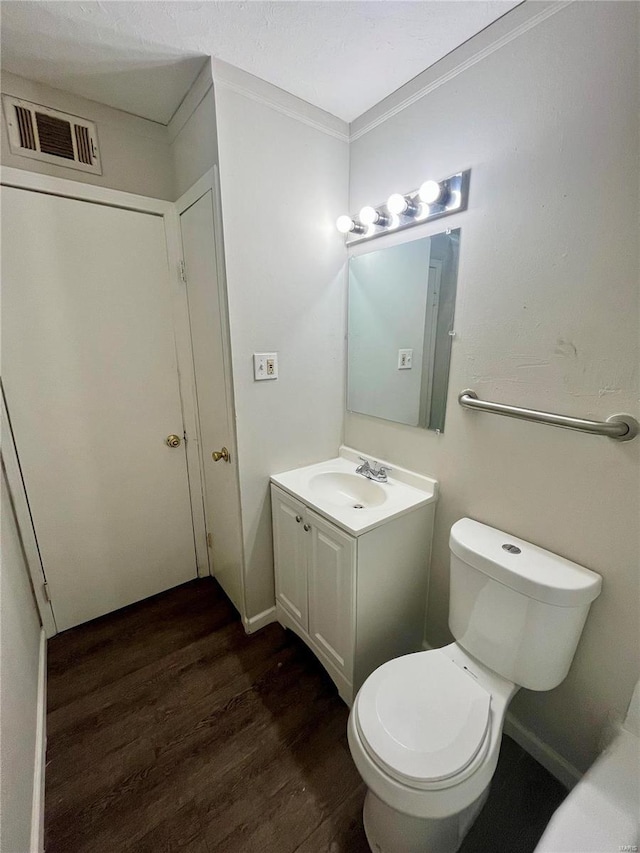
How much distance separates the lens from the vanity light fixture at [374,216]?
1.45m

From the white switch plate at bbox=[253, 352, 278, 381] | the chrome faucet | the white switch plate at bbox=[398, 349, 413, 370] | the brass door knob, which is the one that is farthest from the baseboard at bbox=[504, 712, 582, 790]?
the white switch plate at bbox=[253, 352, 278, 381]

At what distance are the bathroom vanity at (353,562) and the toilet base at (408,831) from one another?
1.19ft

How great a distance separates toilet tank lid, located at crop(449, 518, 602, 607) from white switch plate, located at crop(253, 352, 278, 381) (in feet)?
3.19

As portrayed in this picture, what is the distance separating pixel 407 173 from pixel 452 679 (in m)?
1.81

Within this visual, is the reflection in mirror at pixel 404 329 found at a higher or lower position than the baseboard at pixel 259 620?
higher

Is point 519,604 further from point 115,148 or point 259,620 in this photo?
point 115,148

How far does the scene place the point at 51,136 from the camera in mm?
1394

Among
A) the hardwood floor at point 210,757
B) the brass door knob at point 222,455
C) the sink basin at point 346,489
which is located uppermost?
the brass door knob at point 222,455

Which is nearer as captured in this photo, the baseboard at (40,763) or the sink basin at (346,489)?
the baseboard at (40,763)

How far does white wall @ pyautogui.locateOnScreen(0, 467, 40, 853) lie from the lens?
0.87 meters

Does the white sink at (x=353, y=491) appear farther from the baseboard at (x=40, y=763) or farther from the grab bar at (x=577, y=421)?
the baseboard at (x=40, y=763)

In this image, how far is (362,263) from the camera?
1629 mm

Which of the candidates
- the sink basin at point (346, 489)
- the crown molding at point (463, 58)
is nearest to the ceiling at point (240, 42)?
the crown molding at point (463, 58)

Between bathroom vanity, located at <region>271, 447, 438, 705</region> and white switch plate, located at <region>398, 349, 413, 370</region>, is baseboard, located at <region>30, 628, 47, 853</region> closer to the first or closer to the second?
bathroom vanity, located at <region>271, 447, 438, 705</region>
